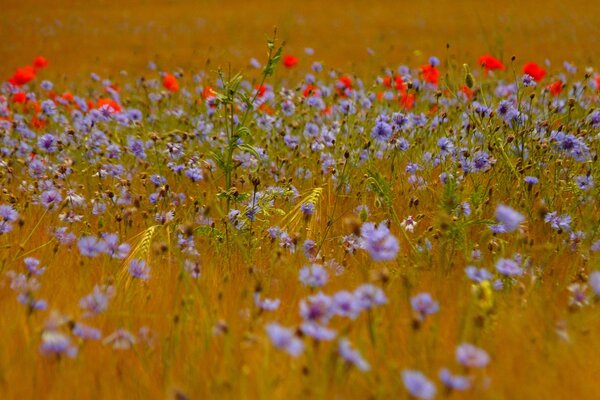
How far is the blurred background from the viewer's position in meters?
10.3

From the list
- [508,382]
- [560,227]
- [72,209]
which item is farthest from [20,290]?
[560,227]

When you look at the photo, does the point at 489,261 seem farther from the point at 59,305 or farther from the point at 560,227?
the point at 59,305

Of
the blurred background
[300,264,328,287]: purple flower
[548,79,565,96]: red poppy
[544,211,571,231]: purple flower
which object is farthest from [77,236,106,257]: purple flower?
the blurred background

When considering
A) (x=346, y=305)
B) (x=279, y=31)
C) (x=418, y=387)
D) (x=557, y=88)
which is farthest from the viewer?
(x=279, y=31)

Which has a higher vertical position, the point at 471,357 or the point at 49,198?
the point at 49,198

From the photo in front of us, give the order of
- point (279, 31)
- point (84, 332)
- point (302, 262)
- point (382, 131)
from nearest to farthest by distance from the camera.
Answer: point (84, 332), point (302, 262), point (382, 131), point (279, 31)

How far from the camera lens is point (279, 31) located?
933 cm

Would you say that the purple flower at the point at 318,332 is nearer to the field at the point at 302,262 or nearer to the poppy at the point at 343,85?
the field at the point at 302,262

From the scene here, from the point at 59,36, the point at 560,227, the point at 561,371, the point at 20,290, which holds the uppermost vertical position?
the point at 59,36

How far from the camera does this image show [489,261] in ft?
7.31

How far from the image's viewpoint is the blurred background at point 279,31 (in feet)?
33.8

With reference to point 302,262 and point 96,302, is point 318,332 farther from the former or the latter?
point 302,262

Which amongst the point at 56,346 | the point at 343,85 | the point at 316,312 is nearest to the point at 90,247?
the point at 56,346

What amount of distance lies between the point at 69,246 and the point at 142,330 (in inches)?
33.2
